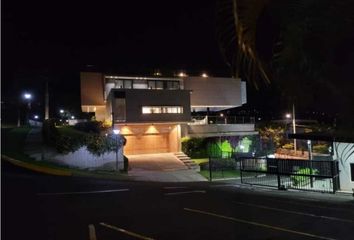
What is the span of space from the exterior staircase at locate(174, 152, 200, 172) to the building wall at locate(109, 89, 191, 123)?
379 cm

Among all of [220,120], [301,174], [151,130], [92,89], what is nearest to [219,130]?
[220,120]

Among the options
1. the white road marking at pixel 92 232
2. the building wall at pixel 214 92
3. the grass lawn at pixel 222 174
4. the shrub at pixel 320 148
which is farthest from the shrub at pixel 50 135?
the shrub at pixel 320 148

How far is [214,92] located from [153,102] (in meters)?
10.6

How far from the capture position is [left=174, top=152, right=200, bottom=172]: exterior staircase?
36.3 m

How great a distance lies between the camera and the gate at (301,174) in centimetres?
1970

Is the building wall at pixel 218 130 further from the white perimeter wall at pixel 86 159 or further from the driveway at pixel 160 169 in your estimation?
the white perimeter wall at pixel 86 159

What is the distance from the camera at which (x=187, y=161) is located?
38.6 metres

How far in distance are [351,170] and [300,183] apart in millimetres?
2812

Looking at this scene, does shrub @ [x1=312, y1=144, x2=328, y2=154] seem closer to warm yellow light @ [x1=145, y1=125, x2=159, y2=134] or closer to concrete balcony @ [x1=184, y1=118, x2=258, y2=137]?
concrete balcony @ [x1=184, y1=118, x2=258, y2=137]

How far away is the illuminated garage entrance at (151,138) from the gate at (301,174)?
20281 millimetres

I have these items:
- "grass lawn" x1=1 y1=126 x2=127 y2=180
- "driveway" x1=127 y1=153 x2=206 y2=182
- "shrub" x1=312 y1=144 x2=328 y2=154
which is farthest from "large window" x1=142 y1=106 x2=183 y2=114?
"shrub" x1=312 y1=144 x2=328 y2=154

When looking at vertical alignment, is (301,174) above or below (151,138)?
below

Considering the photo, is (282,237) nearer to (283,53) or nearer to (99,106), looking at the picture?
(283,53)

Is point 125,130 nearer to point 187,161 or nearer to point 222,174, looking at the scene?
point 187,161
